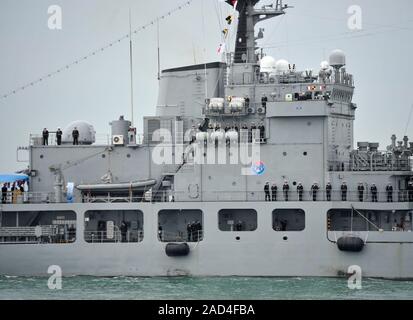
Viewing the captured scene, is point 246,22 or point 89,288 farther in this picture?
point 246,22

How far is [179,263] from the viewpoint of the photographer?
3456cm

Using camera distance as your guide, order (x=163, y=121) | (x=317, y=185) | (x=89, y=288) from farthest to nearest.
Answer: (x=163, y=121), (x=317, y=185), (x=89, y=288)

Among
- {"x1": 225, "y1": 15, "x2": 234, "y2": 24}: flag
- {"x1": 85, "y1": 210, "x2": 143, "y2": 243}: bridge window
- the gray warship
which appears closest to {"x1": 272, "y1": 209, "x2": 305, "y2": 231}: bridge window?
the gray warship

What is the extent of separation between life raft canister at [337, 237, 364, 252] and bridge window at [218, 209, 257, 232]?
3114 mm

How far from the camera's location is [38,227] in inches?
1403

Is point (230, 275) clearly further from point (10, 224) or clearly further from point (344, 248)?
point (10, 224)

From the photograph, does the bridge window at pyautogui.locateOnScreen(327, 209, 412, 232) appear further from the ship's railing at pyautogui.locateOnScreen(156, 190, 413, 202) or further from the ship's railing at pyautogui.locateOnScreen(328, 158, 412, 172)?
the ship's railing at pyautogui.locateOnScreen(328, 158, 412, 172)

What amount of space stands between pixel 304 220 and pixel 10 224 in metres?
9.77

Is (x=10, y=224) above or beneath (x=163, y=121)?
beneath

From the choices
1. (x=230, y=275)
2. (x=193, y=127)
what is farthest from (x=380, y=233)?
(x=193, y=127)

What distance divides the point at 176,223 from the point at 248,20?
7.45 m

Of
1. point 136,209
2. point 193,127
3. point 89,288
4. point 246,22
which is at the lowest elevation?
point 89,288
